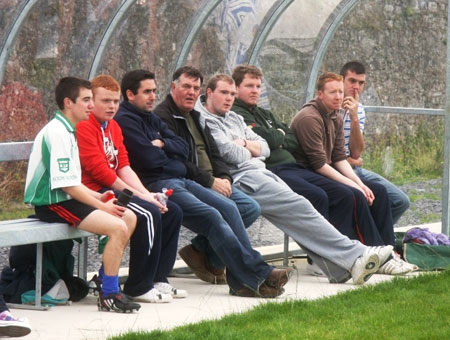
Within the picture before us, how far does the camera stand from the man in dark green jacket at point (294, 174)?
32.1ft

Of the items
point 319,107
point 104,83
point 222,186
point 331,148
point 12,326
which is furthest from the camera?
point 331,148

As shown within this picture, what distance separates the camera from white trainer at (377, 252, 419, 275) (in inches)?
379

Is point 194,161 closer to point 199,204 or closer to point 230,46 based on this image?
point 199,204

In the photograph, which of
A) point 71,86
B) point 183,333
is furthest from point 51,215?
point 183,333

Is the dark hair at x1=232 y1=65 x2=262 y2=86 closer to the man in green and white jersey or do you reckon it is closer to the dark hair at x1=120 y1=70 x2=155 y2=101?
the dark hair at x1=120 y1=70 x2=155 y2=101

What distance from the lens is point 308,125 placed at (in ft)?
32.8

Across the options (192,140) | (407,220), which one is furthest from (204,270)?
(407,220)

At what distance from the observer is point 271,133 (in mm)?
9906

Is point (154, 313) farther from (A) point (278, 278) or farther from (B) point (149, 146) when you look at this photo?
(B) point (149, 146)

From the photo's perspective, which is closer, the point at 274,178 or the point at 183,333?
the point at 183,333

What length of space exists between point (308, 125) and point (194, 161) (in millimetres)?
1208

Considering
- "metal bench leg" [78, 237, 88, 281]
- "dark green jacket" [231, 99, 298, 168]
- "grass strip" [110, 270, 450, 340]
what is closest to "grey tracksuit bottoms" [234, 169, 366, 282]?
"dark green jacket" [231, 99, 298, 168]

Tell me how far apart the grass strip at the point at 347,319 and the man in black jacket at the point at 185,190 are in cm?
54

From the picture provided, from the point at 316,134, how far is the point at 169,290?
2166 mm
